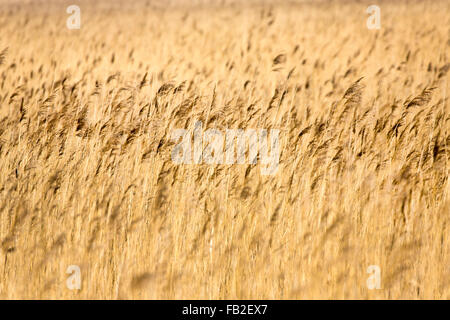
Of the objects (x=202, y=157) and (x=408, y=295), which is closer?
(x=408, y=295)

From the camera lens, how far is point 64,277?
2.74m

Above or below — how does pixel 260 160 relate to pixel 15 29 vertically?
below

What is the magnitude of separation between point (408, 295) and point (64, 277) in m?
1.62

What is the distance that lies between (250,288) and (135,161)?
105 centimetres

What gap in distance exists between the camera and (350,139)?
3236mm

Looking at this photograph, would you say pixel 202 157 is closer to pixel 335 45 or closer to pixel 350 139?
pixel 350 139

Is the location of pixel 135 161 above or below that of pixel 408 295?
above

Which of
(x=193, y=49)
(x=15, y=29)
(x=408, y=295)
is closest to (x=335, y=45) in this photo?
(x=193, y=49)

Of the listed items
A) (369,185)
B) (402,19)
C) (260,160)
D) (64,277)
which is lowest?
(64,277)
